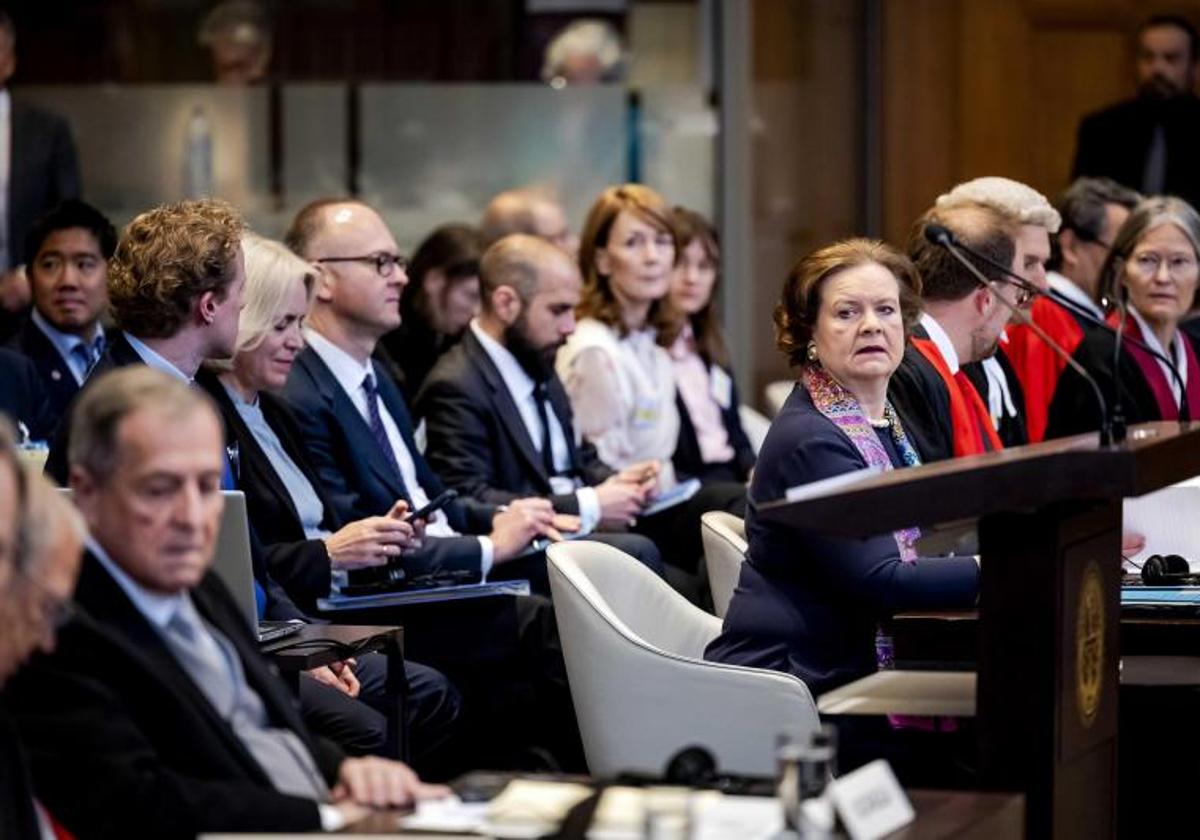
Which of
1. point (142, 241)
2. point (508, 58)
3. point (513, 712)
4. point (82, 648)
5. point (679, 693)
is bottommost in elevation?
point (513, 712)

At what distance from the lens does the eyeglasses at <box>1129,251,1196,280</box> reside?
21.9 ft

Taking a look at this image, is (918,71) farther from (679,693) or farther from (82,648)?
(82,648)

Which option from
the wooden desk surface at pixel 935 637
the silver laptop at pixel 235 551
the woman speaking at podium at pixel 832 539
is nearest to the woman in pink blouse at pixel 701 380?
the woman speaking at podium at pixel 832 539

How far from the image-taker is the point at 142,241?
4.62 m

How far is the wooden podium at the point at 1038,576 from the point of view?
3180mm

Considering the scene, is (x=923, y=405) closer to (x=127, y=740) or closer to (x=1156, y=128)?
(x=127, y=740)

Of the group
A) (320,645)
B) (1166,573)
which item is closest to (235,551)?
(320,645)

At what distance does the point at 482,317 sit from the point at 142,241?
1915 millimetres

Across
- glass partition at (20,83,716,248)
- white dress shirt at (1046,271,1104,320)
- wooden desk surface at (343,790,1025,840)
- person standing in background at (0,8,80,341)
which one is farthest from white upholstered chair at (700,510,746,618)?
glass partition at (20,83,716,248)

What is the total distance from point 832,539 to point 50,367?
3180mm

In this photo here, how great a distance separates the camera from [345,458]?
17.6ft

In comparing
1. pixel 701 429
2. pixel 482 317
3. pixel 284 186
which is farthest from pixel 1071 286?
pixel 284 186

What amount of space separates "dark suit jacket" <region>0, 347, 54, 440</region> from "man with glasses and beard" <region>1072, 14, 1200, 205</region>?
4.53 m

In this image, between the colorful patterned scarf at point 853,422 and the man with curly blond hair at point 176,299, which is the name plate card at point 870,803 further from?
the man with curly blond hair at point 176,299
